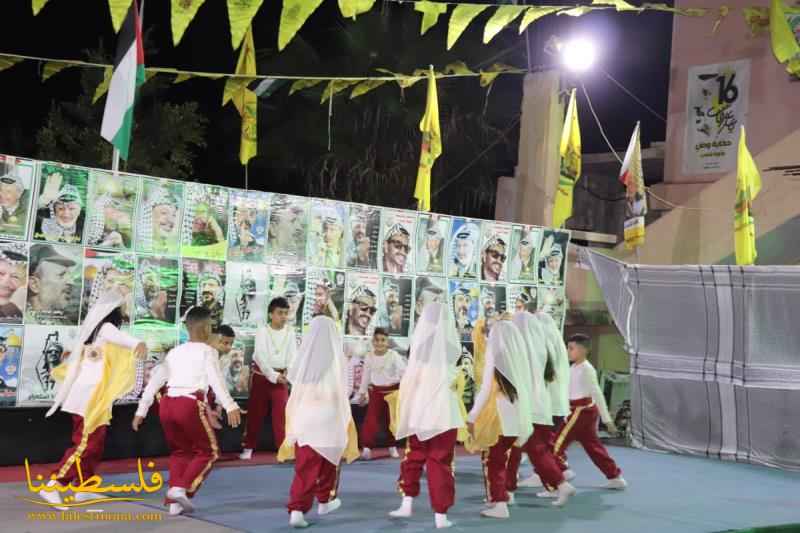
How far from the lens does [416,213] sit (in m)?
12.5

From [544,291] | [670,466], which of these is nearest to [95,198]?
[544,291]

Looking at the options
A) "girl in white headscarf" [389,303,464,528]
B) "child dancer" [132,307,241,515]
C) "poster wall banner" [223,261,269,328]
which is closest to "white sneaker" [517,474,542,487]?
"girl in white headscarf" [389,303,464,528]

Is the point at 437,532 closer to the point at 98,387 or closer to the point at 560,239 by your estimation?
the point at 98,387

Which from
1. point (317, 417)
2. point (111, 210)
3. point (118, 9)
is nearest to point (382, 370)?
point (111, 210)

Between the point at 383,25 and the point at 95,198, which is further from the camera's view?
the point at 383,25

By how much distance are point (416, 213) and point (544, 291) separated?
2.35 meters

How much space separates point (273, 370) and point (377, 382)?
1.35m

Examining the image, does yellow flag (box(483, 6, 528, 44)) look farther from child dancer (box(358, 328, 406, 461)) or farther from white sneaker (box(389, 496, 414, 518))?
white sneaker (box(389, 496, 414, 518))

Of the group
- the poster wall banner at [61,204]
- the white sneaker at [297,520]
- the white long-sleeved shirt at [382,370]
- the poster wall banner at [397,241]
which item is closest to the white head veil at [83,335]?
the poster wall banner at [61,204]

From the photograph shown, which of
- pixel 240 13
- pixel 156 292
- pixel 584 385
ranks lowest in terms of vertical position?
pixel 584 385

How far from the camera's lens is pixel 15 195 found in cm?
948

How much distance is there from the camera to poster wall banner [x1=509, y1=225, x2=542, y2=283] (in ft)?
44.0

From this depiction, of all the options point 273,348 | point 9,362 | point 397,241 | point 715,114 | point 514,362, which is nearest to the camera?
point 514,362

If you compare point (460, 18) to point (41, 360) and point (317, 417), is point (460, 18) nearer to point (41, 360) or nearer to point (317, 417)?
point (317, 417)
